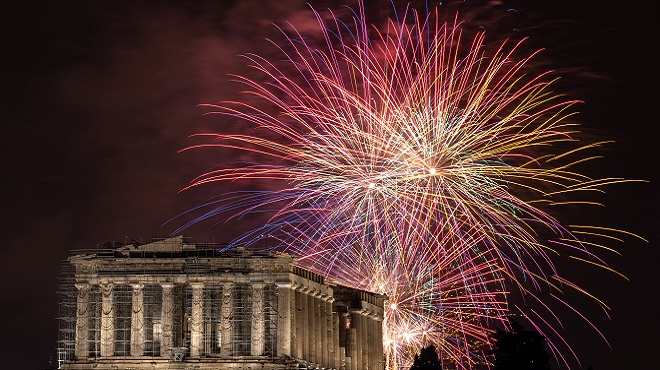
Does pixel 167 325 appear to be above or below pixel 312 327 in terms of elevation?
below

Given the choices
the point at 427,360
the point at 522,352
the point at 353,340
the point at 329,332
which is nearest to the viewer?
the point at 522,352

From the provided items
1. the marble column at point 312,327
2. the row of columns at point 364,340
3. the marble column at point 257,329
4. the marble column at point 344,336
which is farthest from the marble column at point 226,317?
the row of columns at point 364,340

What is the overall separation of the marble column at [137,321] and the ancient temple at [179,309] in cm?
8

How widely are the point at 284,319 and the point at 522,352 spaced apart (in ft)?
64.5

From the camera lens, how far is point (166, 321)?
127188 millimetres

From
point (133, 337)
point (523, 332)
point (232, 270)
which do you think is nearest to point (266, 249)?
point (232, 270)

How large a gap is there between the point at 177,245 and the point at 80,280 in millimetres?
8540

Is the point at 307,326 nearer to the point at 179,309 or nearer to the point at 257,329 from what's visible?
the point at 257,329

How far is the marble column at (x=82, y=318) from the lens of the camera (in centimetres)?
12825

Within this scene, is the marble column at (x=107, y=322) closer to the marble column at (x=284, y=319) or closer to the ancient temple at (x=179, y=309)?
the ancient temple at (x=179, y=309)

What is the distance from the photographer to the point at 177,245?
130m

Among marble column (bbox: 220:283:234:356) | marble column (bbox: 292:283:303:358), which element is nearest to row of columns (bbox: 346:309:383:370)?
marble column (bbox: 292:283:303:358)

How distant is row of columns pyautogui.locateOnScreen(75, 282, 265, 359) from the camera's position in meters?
127

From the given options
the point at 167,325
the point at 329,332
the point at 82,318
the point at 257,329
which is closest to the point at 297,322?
the point at 257,329
